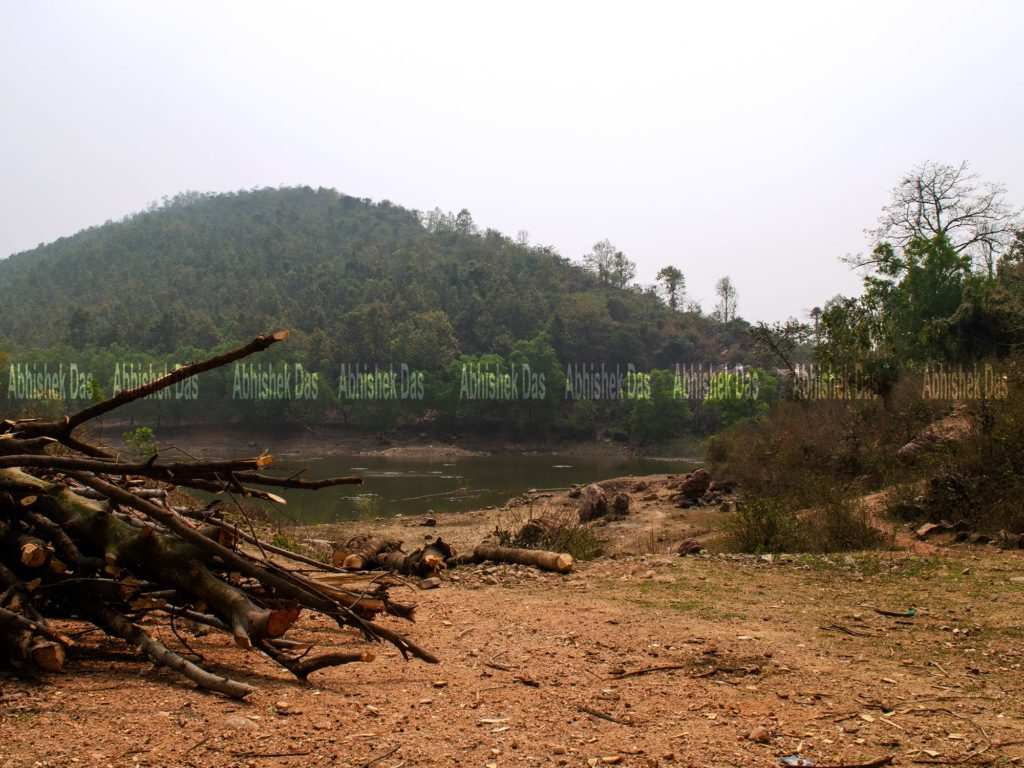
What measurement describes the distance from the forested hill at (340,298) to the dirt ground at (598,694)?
208ft

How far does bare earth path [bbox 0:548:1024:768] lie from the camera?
3318mm

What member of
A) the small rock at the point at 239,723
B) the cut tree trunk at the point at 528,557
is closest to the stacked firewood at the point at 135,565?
the small rock at the point at 239,723

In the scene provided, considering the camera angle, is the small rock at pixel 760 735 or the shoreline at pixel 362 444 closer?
the small rock at pixel 760 735

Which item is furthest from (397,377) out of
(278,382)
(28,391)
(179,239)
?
(179,239)

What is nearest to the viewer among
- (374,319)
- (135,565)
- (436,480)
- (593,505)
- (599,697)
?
(599,697)

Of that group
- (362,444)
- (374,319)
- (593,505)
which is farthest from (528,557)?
(374,319)

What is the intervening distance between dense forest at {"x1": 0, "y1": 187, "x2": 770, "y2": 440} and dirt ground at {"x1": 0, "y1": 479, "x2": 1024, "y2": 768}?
41.2 metres

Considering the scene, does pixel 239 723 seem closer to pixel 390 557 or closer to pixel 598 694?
pixel 598 694

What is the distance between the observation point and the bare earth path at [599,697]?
332cm

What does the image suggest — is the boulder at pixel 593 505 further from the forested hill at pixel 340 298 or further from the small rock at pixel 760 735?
the forested hill at pixel 340 298

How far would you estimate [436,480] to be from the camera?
115 feet

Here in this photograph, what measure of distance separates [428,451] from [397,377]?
36.9ft

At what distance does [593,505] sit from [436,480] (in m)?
16.5

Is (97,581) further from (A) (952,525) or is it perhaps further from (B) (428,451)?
(B) (428,451)
